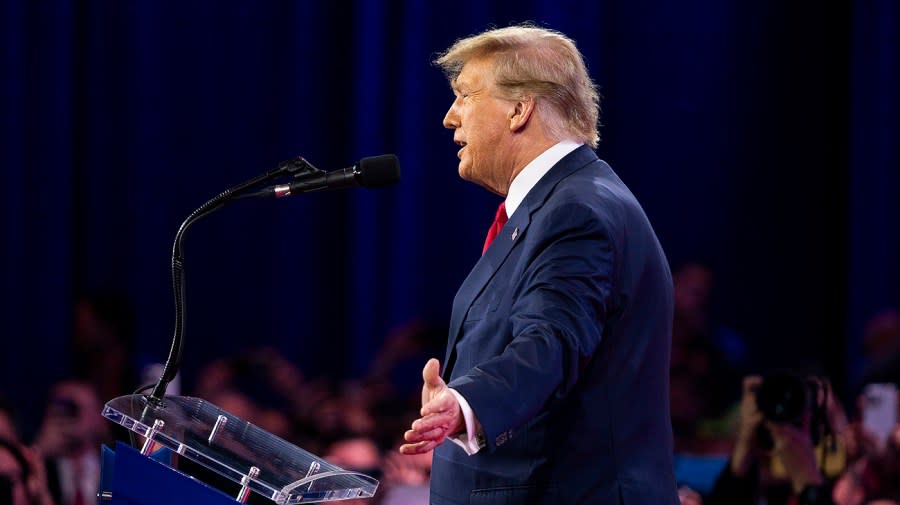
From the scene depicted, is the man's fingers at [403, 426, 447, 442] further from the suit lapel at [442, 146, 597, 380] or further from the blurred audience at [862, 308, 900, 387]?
the blurred audience at [862, 308, 900, 387]

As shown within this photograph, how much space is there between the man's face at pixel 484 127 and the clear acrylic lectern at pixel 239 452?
0.56 m

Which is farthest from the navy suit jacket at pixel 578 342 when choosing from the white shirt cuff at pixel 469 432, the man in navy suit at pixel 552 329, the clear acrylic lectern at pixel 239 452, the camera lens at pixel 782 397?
the camera lens at pixel 782 397

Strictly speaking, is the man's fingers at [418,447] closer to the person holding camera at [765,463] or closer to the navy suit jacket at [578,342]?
the navy suit jacket at [578,342]

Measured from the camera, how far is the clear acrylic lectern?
5.13ft

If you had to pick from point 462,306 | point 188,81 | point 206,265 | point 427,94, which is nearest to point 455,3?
point 427,94

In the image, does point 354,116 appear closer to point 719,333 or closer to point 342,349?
point 342,349

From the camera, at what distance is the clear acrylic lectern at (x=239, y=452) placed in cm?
156

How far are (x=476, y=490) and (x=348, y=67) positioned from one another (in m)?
3.66

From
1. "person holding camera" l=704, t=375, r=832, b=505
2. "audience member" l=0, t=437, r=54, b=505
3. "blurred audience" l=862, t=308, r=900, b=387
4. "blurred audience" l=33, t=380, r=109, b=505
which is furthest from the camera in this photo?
"blurred audience" l=862, t=308, r=900, b=387

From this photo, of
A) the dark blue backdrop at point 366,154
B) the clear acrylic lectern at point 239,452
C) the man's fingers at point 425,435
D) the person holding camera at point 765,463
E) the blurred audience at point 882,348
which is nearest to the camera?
the man's fingers at point 425,435

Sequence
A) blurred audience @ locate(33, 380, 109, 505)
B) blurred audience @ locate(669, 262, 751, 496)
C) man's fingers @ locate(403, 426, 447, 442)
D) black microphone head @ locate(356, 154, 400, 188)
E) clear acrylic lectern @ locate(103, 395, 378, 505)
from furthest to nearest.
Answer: blurred audience @ locate(669, 262, 751, 496)
blurred audience @ locate(33, 380, 109, 505)
black microphone head @ locate(356, 154, 400, 188)
clear acrylic lectern @ locate(103, 395, 378, 505)
man's fingers @ locate(403, 426, 447, 442)

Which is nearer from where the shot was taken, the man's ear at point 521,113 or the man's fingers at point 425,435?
the man's fingers at point 425,435

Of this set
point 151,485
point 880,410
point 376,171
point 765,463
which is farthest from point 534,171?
point 880,410

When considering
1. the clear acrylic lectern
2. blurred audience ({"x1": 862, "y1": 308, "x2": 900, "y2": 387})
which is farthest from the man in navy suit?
blurred audience ({"x1": 862, "y1": 308, "x2": 900, "y2": 387})
